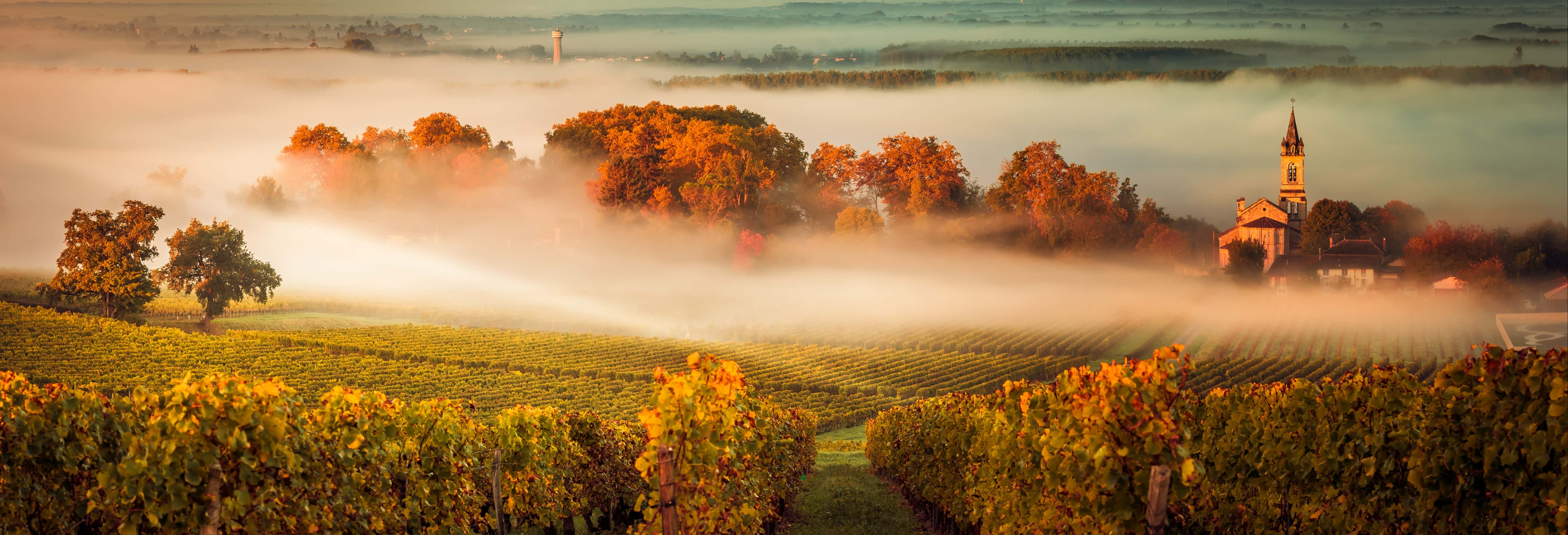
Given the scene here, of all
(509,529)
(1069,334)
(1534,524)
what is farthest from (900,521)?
(1069,334)

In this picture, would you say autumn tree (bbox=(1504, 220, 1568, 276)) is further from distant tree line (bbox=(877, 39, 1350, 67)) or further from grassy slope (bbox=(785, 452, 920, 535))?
grassy slope (bbox=(785, 452, 920, 535))

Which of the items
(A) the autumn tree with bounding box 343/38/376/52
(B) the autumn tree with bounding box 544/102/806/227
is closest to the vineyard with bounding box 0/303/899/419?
(B) the autumn tree with bounding box 544/102/806/227

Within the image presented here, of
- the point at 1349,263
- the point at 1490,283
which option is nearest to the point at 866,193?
the point at 1349,263

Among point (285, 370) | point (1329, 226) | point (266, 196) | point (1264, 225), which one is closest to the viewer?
point (285, 370)

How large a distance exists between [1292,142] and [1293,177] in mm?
2815

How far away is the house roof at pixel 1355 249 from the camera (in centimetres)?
6172

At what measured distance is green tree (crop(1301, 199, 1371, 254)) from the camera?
2534 inches

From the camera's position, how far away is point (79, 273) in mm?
37188

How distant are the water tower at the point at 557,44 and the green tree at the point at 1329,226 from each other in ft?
172

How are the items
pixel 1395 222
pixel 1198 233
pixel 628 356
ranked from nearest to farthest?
pixel 628 356, pixel 1395 222, pixel 1198 233

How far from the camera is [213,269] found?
4153cm

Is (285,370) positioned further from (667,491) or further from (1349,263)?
(1349,263)

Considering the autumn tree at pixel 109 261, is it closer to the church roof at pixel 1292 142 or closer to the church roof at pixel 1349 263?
the church roof at pixel 1349 263

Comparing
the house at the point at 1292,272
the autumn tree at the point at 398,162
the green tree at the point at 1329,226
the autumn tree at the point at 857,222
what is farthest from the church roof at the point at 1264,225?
the autumn tree at the point at 398,162
